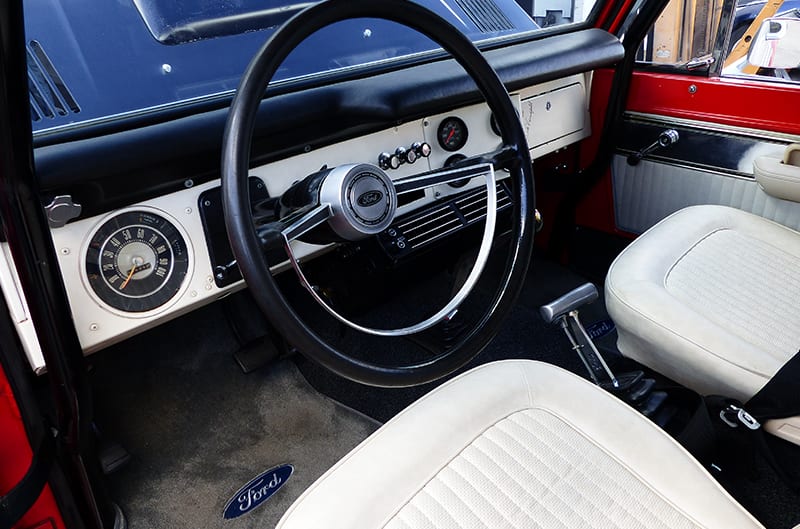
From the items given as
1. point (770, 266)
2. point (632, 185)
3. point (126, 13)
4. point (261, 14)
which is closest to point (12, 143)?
point (126, 13)

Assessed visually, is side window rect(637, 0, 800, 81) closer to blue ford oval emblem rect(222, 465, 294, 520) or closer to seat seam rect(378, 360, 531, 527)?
seat seam rect(378, 360, 531, 527)

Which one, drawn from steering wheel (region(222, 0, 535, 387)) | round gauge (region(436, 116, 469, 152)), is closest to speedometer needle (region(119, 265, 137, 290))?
steering wheel (region(222, 0, 535, 387))

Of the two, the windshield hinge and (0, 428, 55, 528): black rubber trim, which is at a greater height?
the windshield hinge

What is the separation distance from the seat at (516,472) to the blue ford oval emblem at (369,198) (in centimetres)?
32

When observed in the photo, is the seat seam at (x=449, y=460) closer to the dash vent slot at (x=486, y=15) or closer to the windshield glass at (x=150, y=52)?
the windshield glass at (x=150, y=52)

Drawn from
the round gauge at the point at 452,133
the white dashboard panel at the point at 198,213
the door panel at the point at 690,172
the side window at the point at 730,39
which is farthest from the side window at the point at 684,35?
the round gauge at the point at 452,133

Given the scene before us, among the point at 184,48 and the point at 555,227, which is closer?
the point at 184,48

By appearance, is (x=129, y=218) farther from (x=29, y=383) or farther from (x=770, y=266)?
(x=770, y=266)

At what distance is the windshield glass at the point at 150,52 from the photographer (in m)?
1.08

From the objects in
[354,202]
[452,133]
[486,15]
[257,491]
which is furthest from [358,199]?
[486,15]

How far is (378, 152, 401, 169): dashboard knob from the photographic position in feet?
4.20

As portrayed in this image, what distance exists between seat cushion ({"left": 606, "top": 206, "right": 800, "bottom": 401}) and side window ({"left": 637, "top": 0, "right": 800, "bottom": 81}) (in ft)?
1.34

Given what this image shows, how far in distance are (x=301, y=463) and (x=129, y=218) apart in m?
0.80

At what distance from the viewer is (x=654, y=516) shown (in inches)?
33.3
